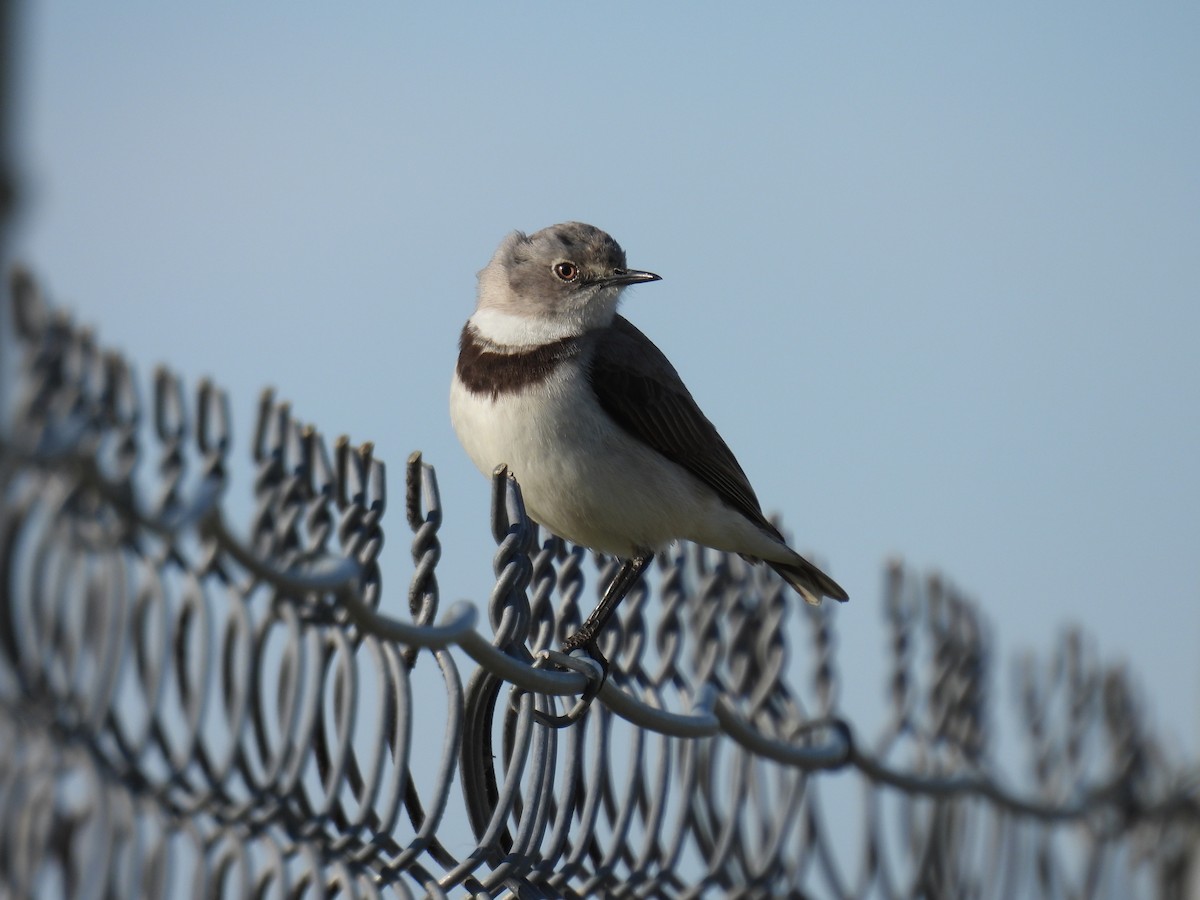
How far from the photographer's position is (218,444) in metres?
2.11

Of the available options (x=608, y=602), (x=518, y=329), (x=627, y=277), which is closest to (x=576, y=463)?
(x=608, y=602)

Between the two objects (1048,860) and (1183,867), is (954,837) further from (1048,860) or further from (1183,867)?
(1183,867)

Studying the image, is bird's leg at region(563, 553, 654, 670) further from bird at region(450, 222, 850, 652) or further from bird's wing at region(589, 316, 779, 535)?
bird's wing at region(589, 316, 779, 535)

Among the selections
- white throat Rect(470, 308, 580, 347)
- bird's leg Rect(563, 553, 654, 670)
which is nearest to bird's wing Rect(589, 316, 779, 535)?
white throat Rect(470, 308, 580, 347)

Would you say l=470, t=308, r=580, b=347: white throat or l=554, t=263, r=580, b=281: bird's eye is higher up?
l=554, t=263, r=580, b=281: bird's eye

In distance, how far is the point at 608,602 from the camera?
5035 millimetres

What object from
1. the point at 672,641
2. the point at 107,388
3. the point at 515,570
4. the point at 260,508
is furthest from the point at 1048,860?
the point at 107,388

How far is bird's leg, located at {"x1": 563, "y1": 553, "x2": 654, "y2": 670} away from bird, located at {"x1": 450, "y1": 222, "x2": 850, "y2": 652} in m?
0.01

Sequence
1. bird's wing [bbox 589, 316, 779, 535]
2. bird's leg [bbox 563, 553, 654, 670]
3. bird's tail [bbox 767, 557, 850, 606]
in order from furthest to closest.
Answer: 1. bird's tail [bbox 767, 557, 850, 606]
2. bird's wing [bbox 589, 316, 779, 535]
3. bird's leg [bbox 563, 553, 654, 670]

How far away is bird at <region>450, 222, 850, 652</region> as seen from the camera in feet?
17.0

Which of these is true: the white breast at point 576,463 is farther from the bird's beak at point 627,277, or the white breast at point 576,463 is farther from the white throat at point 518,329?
the bird's beak at point 627,277

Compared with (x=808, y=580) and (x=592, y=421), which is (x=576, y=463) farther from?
(x=808, y=580)

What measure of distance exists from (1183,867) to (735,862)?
241 cm

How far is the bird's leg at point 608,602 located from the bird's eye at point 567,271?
3.59ft
